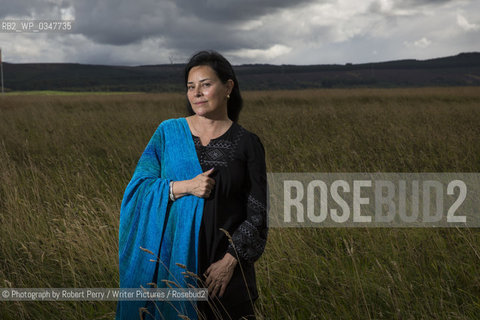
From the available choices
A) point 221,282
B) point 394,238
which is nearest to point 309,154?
point 394,238

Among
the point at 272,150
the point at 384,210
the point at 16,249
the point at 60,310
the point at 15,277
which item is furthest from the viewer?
the point at 272,150

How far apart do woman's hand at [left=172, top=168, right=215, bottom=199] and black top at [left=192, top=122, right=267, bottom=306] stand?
0.05 m

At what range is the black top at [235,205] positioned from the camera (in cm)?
146

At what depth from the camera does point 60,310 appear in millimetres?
2293

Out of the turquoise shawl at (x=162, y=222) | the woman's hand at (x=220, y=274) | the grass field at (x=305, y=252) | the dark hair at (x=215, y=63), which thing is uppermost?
the dark hair at (x=215, y=63)

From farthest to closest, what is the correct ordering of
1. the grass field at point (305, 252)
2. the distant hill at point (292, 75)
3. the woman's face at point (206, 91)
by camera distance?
the distant hill at point (292, 75), the grass field at point (305, 252), the woman's face at point (206, 91)

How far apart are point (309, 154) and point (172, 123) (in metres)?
4.11

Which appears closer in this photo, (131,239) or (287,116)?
(131,239)

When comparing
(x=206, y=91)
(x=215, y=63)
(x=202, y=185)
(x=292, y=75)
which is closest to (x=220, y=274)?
(x=202, y=185)

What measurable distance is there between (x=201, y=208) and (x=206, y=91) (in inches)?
19.0

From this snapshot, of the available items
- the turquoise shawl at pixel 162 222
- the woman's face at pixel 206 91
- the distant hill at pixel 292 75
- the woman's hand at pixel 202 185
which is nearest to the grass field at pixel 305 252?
the turquoise shawl at pixel 162 222

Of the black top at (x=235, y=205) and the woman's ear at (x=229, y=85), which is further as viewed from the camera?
the woman's ear at (x=229, y=85)

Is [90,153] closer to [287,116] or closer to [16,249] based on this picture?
[16,249]

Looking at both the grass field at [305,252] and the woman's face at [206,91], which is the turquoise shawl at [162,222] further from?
the grass field at [305,252]
